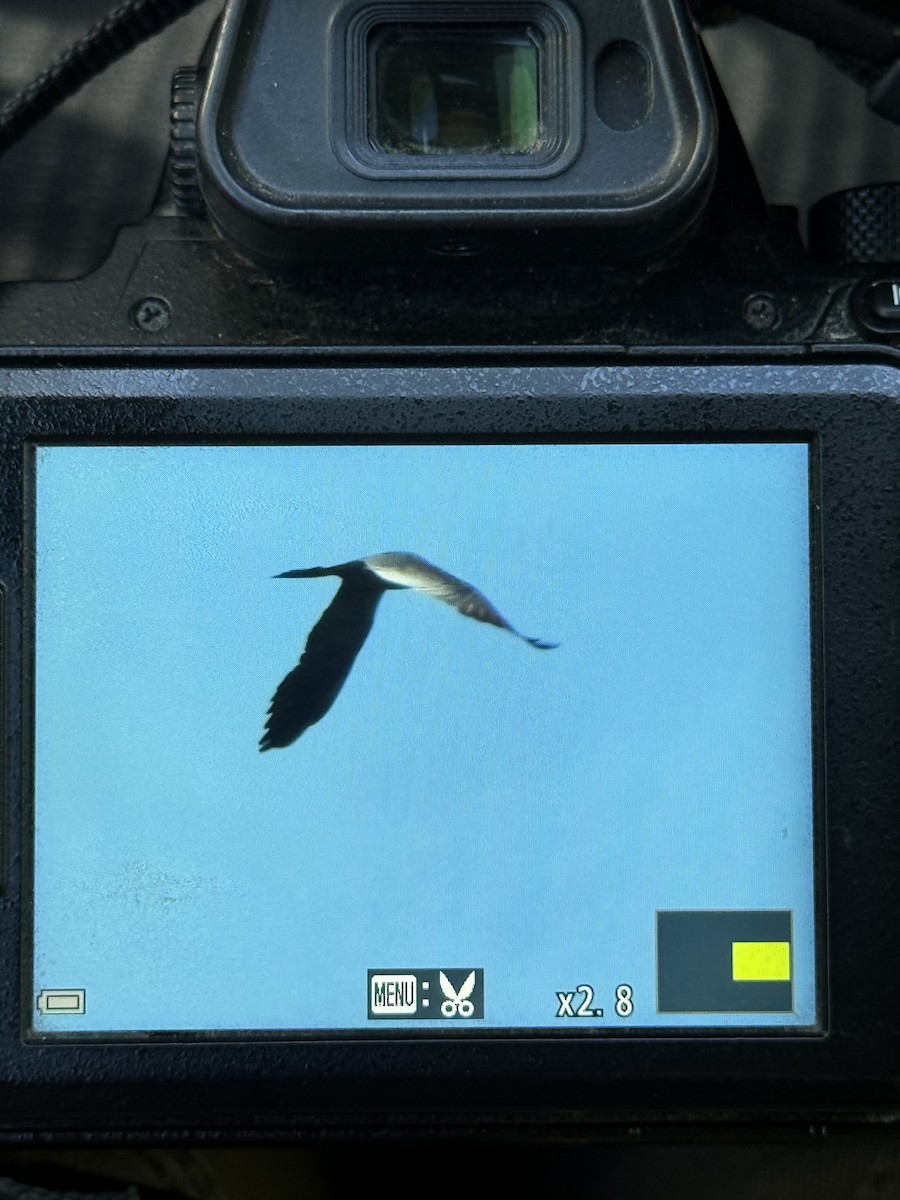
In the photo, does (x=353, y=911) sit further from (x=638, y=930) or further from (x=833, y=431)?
(x=833, y=431)

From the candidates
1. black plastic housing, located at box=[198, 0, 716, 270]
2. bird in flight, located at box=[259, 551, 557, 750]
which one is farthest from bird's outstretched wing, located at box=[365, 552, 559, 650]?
black plastic housing, located at box=[198, 0, 716, 270]

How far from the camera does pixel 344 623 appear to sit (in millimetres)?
564

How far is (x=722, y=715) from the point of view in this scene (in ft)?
1.86

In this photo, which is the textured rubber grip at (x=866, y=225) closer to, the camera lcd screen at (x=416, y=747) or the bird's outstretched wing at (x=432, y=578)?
the camera lcd screen at (x=416, y=747)

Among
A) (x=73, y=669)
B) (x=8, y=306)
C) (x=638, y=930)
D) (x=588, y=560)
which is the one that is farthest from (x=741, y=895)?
(x=8, y=306)

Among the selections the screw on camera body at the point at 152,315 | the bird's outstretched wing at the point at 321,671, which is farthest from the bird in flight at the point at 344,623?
the screw on camera body at the point at 152,315

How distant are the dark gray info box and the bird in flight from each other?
0.45ft

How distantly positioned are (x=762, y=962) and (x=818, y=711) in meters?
0.11

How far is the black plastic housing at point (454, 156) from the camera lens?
0.54 meters

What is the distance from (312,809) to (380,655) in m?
0.07

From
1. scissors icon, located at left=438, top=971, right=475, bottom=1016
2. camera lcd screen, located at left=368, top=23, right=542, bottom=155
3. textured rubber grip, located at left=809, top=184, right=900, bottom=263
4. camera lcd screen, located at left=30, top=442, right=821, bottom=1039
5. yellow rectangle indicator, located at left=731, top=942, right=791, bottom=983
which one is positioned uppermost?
camera lcd screen, located at left=368, top=23, right=542, bottom=155

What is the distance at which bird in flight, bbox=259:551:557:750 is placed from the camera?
56 centimetres

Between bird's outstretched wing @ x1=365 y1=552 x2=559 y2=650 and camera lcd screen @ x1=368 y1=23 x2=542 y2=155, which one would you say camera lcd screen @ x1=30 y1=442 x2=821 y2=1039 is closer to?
bird's outstretched wing @ x1=365 y1=552 x2=559 y2=650

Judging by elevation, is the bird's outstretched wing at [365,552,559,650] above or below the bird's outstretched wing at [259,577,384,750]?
above
